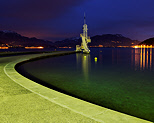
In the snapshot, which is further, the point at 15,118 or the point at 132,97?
the point at 132,97

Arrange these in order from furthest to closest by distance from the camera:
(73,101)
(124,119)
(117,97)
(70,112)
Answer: (117,97) → (73,101) → (70,112) → (124,119)

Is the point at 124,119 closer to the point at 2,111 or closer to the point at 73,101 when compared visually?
the point at 73,101

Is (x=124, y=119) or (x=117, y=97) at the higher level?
(x=124, y=119)

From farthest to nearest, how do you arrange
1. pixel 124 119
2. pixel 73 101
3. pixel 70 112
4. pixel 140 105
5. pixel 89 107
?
pixel 140 105 < pixel 73 101 < pixel 89 107 < pixel 70 112 < pixel 124 119

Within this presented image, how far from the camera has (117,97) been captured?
8.74 meters

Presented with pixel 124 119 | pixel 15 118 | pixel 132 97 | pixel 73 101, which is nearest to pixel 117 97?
pixel 132 97

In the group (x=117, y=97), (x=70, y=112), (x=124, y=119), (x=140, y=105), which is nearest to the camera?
(x=124, y=119)

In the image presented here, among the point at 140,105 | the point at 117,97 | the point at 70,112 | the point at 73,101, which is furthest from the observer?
the point at 117,97

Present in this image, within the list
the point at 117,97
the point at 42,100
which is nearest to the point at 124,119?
the point at 42,100

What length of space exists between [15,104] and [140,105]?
592cm

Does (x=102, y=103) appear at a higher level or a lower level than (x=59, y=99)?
lower

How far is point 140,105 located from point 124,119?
159 inches

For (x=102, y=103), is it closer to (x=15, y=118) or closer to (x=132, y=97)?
(x=132, y=97)

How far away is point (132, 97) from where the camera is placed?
8859 mm
